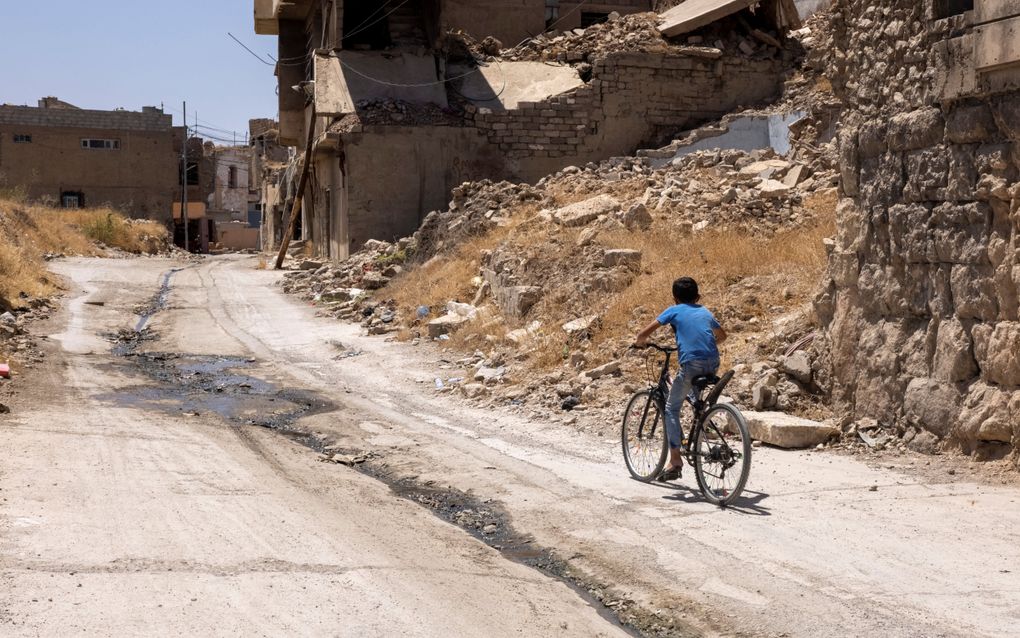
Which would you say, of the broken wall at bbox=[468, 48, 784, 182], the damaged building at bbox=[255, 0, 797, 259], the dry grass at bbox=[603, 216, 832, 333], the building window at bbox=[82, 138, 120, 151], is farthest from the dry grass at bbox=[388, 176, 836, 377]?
the building window at bbox=[82, 138, 120, 151]

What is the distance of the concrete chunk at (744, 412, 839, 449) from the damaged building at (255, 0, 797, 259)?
15.7 meters

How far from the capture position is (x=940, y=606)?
16.3ft

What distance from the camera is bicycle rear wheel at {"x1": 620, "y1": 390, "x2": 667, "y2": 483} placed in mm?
7469

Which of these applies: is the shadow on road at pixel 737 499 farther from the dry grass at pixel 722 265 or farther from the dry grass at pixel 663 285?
the dry grass at pixel 722 265

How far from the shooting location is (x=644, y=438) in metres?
7.67

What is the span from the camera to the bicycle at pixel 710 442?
6.68 metres

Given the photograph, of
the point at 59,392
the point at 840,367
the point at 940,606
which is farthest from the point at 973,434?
the point at 59,392

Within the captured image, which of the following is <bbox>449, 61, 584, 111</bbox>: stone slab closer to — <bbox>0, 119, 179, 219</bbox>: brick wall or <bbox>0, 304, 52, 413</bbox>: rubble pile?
<bbox>0, 304, 52, 413</bbox>: rubble pile

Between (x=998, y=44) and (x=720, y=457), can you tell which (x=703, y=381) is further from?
(x=998, y=44)

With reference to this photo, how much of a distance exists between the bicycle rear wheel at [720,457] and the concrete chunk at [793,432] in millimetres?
1531

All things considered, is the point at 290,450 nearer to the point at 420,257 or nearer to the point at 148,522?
the point at 148,522

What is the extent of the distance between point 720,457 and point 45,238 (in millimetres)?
27380

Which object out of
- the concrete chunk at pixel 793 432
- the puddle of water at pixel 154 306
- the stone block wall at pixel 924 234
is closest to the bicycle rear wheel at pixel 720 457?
the concrete chunk at pixel 793 432

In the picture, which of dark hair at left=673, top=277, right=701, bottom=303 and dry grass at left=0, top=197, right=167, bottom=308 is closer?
dark hair at left=673, top=277, right=701, bottom=303
